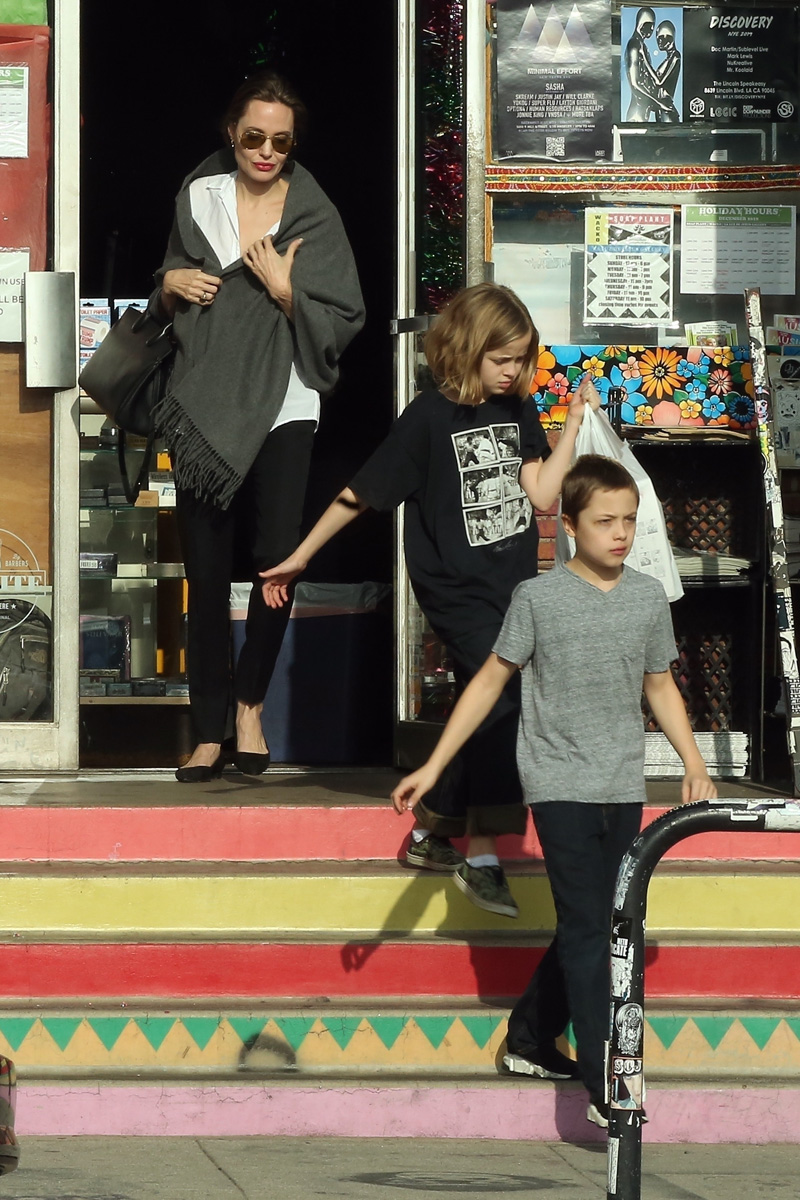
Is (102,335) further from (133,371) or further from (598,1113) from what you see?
(598,1113)

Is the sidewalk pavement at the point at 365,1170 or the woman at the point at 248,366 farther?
the woman at the point at 248,366

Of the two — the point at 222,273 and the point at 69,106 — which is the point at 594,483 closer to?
the point at 222,273

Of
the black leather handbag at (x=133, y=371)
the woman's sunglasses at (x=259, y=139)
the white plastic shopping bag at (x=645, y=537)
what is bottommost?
the white plastic shopping bag at (x=645, y=537)

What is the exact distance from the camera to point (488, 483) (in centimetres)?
477

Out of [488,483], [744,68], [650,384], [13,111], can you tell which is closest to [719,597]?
[650,384]

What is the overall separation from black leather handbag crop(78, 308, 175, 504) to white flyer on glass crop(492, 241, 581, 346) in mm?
1289

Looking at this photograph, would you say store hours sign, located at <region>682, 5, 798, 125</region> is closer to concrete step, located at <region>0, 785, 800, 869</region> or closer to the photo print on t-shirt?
the photo print on t-shirt

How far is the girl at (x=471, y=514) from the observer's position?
466cm

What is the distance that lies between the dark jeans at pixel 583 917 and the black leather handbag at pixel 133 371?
2.07 meters

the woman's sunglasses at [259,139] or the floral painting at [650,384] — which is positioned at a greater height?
the woman's sunglasses at [259,139]

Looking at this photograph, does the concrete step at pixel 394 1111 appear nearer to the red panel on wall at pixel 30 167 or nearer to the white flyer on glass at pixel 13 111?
the red panel on wall at pixel 30 167

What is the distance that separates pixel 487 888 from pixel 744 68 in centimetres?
315

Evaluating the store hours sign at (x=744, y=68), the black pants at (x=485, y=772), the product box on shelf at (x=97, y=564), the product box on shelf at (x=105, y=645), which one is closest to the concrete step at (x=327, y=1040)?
the black pants at (x=485, y=772)

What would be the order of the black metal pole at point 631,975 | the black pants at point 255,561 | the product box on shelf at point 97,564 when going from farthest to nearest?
the product box on shelf at point 97,564, the black pants at point 255,561, the black metal pole at point 631,975
